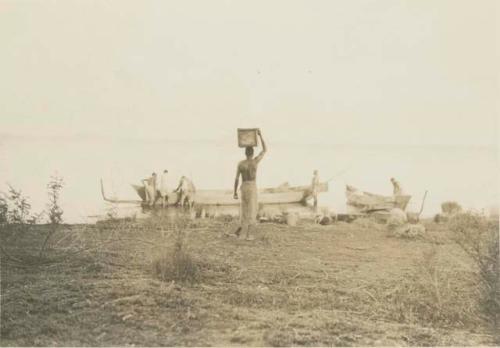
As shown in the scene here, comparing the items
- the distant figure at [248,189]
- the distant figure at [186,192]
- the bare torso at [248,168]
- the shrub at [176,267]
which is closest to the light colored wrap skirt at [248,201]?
the distant figure at [248,189]

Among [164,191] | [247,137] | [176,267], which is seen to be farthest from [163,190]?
[176,267]

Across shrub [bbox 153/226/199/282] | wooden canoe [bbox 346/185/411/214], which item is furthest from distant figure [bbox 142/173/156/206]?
shrub [bbox 153/226/199/282]

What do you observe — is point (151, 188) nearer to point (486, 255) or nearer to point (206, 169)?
point (206, 169)

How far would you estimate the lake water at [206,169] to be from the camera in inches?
365

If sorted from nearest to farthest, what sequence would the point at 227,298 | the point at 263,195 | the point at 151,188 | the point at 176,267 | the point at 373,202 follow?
the point at 227,298, the point at 176,267, the point at 151,188, the point at 373,202, the point at 263,195

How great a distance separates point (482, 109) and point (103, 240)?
6.23 m

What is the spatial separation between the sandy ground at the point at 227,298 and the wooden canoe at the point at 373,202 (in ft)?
15.8

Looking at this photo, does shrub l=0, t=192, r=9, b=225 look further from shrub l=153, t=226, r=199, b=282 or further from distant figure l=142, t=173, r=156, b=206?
distant figure l=142, t=173, r=156, b=206

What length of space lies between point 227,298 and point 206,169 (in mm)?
12467

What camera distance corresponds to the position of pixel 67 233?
7.66 metres

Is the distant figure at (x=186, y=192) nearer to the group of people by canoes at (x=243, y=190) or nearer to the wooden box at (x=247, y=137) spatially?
the group of people by canoes at (x=243, y=190)

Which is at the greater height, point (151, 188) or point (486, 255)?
point (151, 188)

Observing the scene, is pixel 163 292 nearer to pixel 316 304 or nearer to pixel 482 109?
pixel 316 304

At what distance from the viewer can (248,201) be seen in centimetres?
797
